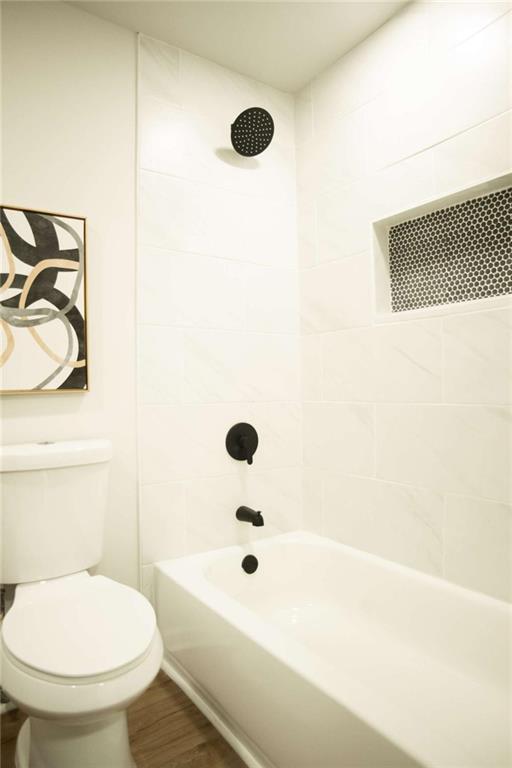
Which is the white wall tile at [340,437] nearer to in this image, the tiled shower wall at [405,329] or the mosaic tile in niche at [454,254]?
the tiled shower wall at [405,329]

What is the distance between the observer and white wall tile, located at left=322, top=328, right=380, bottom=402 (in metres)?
1.89

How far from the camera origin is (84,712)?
104 cm

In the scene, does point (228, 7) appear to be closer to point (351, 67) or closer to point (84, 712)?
point (351, 67)

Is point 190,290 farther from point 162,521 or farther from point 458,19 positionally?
point 458,19

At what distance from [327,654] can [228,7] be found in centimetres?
234

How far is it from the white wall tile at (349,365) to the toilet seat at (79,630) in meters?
1.12

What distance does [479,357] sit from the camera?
1508 mm

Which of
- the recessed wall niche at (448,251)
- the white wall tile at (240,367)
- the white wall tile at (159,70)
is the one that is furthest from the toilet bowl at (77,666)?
the white wall tile at (159,70)

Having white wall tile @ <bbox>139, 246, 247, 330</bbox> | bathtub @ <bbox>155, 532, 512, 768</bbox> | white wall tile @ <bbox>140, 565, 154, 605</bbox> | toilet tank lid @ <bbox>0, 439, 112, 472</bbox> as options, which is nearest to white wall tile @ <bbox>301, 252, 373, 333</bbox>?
white wall tile @ <bbox>139, 246, 247, 330</bbox>

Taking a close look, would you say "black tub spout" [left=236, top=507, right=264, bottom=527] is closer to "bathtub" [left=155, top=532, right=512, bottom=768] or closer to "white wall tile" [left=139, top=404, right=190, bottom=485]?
"bathtub" [left=155, top=532, right=512, bottom=768]

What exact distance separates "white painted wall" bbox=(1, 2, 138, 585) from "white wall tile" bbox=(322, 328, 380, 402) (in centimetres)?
83

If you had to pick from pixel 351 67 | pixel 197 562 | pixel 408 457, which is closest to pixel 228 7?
pixel 351 67

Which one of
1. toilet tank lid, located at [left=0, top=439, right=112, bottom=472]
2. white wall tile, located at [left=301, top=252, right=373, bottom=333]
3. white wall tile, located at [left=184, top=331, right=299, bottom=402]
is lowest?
toilet tank lid, located at [left=0, top=439, right=112, bottom=472]

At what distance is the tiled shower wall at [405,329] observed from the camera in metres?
1.49
